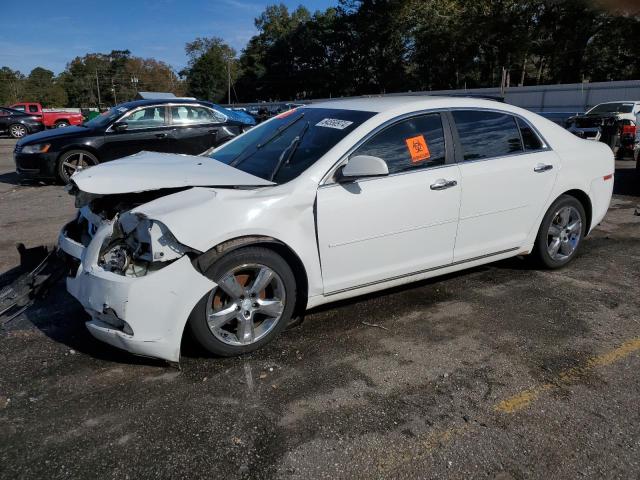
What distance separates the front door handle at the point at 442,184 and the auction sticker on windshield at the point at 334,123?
2.52 feet

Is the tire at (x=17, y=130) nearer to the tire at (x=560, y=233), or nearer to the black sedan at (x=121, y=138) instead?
the black sedan at (x=121, y=138)

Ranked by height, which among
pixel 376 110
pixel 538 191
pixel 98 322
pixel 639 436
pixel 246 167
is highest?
pixel 376 110

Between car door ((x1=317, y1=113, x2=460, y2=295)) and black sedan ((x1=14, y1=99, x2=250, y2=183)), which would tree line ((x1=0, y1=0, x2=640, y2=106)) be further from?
black sedan ((x1=14, y1=99, x2=250, y2=183))

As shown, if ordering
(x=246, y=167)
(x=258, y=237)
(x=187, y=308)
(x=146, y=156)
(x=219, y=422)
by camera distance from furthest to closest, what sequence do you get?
(x=146, y=156)
(x=246, y=167)
(x=258, y=237)
(x=187, y=308)
(x=219, y=422)

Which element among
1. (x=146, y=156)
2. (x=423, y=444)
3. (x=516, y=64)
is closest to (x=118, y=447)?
(x=423, y=444)

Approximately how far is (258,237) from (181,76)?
11950cm

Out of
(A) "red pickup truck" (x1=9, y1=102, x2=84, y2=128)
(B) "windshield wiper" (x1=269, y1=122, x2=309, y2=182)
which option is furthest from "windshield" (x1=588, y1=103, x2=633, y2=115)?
(A) "red pickup truck" (x1=9, y1=102, x2=84, y2=128)

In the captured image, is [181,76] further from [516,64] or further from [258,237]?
[258,237]

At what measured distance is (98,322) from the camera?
3.01 metres

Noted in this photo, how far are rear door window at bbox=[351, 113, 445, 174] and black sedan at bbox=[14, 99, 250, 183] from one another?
6296 mm

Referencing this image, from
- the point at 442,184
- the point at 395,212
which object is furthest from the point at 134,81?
the point at 395,212

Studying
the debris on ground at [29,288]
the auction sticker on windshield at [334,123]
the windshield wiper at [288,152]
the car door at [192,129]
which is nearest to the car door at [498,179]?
the auction sticker on windshield at [334,123]

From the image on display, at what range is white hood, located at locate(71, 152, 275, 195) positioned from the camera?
10.5ft

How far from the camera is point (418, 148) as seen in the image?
3811 millimetres
